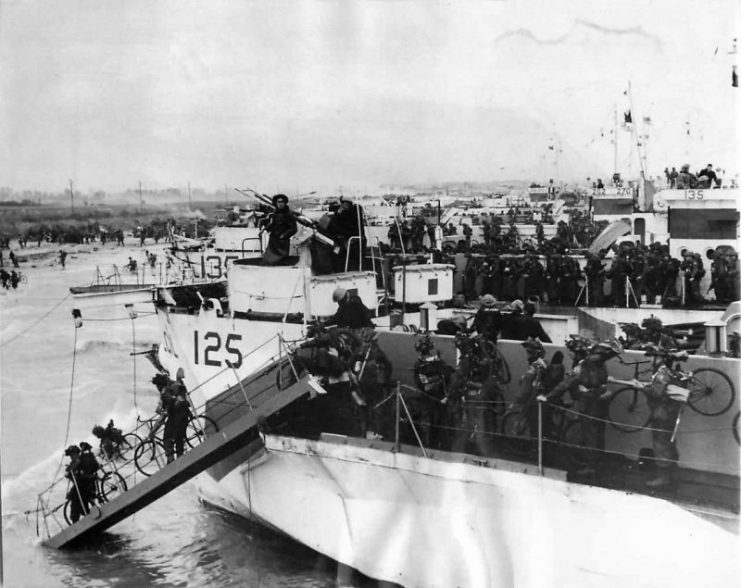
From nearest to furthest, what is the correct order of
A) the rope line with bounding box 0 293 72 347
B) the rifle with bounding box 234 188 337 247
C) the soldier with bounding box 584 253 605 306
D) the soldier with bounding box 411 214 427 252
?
the rifle with bounding box 234 188 337 247 → the soldier with bounding box 584 253 605 306 → the rope line with bounding box 0 293 72 347 → the soldier with bounding box 411 214 427 252

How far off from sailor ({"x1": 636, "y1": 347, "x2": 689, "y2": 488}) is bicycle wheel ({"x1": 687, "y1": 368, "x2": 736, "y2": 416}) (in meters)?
0.18

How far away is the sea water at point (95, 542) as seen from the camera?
6797 millimetres

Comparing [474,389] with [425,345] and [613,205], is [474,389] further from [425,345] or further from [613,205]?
[613,205]

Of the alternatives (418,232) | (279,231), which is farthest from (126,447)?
(418,232)

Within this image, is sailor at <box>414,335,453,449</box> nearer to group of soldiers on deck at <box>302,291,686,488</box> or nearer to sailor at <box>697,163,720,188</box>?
group of soldiers on deck at <box>302,291,686,488</box>

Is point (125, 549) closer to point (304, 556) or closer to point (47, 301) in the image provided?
point (304, 556)

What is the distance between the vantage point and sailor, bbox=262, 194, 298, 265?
7.80 metres

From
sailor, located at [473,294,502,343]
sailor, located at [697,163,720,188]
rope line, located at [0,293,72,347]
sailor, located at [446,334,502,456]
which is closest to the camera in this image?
sailor, located at [446,334,502,456]

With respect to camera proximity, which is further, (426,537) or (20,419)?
(20,419)

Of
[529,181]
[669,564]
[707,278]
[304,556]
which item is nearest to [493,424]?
[669,564]

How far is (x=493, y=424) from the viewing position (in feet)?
19.5

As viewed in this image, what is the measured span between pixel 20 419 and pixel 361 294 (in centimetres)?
340

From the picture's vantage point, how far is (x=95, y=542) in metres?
7.03

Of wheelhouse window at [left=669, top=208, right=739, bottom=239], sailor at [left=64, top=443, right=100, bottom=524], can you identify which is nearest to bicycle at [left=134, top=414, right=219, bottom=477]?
sailor at [left=64, top=443, right=100, bottom=524]
